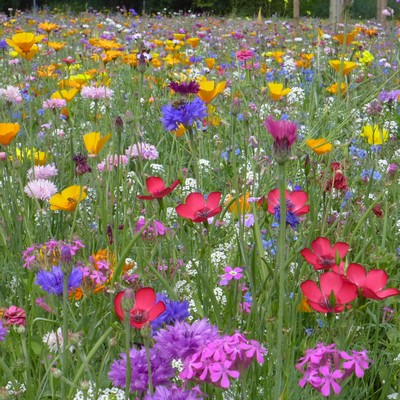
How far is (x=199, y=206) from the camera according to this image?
3.34 ft

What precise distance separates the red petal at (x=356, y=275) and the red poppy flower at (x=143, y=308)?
0.25 metres

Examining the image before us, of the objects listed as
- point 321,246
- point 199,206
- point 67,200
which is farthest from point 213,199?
point 67,200

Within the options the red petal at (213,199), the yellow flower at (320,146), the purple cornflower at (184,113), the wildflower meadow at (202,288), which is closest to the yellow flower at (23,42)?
the wildflower meadow at (202,288)

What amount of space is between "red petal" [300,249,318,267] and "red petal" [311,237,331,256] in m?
0.03

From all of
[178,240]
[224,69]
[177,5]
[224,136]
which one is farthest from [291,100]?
[177,5]

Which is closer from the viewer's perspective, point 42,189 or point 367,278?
point 367,278

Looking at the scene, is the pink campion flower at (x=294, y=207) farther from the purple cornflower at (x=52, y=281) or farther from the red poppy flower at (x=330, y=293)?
the purple cornflower at (x=52, y=281)

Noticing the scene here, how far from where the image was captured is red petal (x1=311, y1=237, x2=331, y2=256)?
Result: 908 millimetres

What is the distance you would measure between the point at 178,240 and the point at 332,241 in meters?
0.36

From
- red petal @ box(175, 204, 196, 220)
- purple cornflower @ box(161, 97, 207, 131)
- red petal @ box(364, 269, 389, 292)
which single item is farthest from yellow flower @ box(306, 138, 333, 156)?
red petal @ box(364, 269, 389, 292)

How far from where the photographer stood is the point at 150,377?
65 cm

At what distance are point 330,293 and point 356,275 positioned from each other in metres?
0.09

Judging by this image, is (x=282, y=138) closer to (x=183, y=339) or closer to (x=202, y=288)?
(x=183, y=339)

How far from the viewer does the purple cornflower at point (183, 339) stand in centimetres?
68
